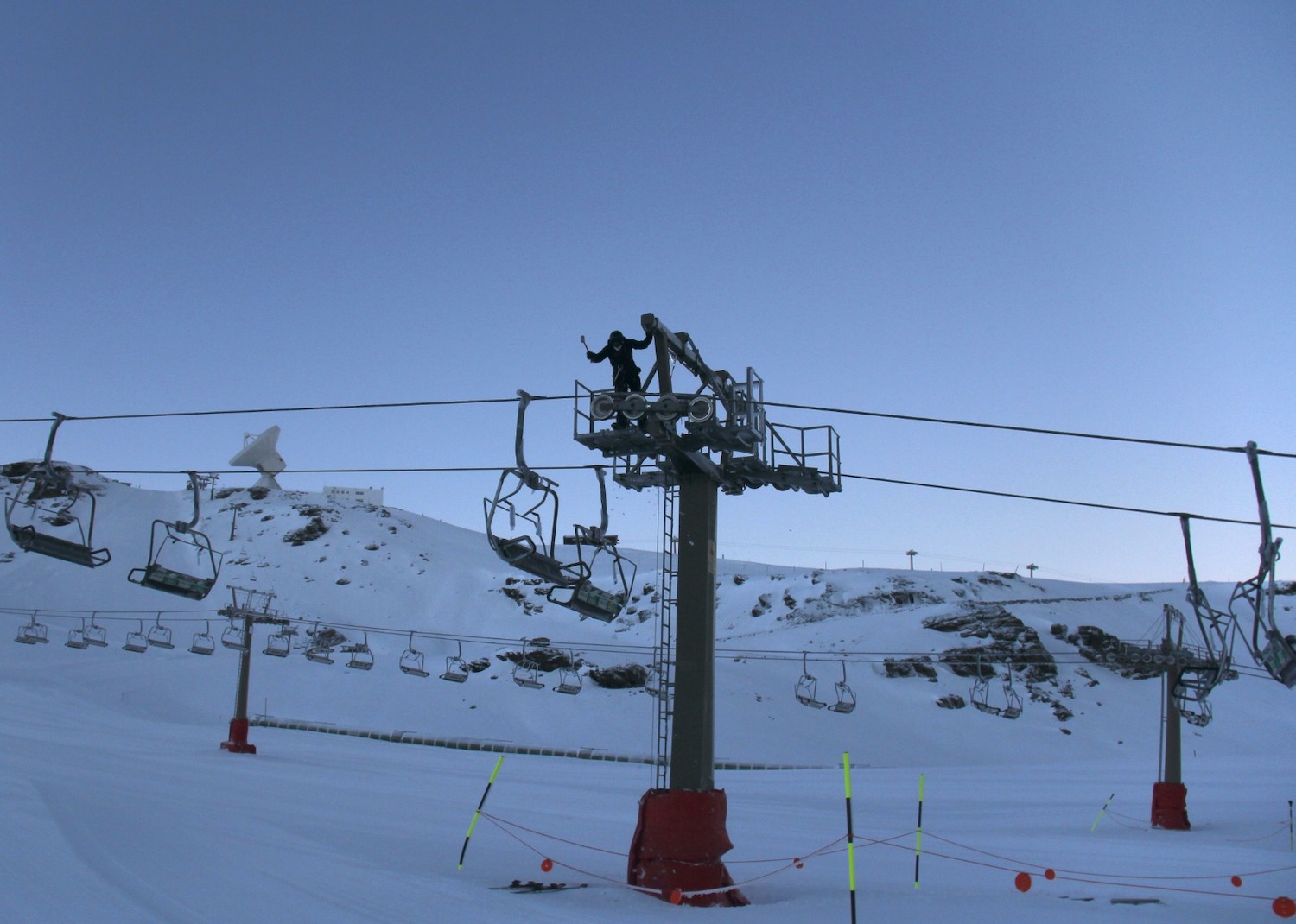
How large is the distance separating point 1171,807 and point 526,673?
3113 cm

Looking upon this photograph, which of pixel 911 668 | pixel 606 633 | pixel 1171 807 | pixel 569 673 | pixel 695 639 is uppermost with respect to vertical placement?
pixel 695 639

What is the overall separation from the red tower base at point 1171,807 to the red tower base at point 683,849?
1654 cm

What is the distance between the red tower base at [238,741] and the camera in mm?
31562

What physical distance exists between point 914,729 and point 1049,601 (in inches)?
1018

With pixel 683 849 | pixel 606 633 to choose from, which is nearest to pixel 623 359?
pixel 683 849

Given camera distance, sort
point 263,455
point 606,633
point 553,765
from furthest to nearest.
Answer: point 263,455 → point 606,633 → point 553,765

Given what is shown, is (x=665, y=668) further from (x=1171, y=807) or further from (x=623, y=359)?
(x=1171, y=807)

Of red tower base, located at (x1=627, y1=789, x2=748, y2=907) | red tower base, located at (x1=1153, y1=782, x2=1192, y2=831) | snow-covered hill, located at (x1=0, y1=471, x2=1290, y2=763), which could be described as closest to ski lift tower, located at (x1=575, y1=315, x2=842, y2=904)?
red tower base, located at (x1=627, y1=789, x2=748, y2=907)

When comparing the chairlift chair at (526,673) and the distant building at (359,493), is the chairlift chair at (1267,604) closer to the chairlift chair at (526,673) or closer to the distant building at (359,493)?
the chairlift chair at (526,673)

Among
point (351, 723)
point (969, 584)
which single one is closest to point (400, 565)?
point (351, 723)

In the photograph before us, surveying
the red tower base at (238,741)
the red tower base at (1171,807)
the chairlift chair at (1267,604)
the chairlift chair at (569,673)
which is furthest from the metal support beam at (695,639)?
the chairlift chair at (569,673)

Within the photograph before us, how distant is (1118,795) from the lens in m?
31.5

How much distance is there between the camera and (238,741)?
31891 millimetres

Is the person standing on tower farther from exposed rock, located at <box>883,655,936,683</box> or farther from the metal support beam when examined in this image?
exposed rock, located at <box>883,655,936,683</box>
